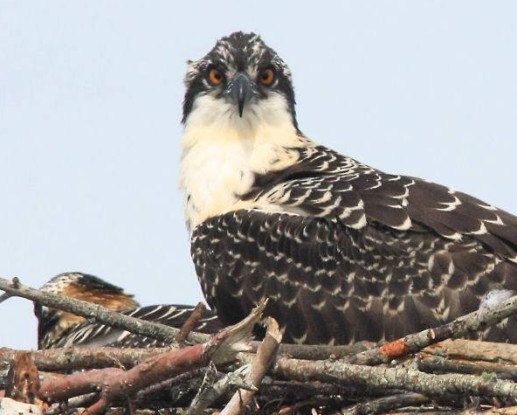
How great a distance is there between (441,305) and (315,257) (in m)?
0.83

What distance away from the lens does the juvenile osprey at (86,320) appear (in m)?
10.6

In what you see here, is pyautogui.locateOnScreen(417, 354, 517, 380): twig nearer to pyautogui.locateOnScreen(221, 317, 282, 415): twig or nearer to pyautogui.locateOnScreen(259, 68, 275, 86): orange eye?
pyautogui.locateOnScreen(221, 317, 282, 415): twig

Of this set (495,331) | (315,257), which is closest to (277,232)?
(315,257)

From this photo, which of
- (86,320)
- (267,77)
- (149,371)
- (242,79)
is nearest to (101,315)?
(149,371)

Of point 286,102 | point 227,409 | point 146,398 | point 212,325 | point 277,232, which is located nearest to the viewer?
point 227,409

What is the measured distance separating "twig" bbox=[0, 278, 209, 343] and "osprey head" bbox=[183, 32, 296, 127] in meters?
2.77

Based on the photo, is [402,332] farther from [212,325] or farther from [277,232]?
[212,325]

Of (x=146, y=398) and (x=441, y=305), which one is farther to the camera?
(x=441, y=305)

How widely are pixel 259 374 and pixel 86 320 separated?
4.15 meters

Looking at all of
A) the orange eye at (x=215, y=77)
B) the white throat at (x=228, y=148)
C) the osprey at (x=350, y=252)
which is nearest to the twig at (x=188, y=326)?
the osprey at (x=350, y=252)

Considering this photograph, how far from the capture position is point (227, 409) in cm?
718

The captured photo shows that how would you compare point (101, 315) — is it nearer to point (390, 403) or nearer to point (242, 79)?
point (390, 403)

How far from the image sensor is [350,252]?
9.15 m

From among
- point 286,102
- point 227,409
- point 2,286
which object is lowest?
point 227,409
